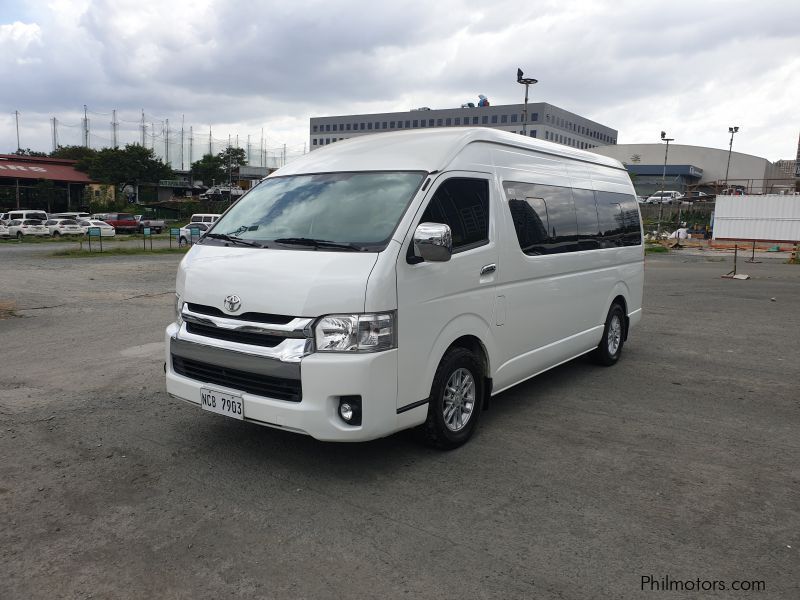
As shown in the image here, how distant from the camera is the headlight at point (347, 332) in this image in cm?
394

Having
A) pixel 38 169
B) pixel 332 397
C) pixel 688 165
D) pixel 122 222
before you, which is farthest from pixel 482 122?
pixel 332 397

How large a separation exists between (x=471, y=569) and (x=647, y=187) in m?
103

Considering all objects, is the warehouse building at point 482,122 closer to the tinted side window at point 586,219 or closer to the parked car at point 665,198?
the parked car at point 665,198

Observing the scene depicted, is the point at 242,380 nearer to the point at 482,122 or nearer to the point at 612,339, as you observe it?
the point at 612,339

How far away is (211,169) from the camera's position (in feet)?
314

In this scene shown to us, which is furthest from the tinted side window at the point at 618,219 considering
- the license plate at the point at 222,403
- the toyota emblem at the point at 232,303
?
the license plate at the point at 222,403

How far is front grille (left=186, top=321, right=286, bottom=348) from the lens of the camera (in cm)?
408

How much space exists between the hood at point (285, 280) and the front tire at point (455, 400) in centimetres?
101

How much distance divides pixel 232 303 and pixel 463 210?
187cm

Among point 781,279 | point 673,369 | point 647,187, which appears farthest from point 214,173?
point 673,369

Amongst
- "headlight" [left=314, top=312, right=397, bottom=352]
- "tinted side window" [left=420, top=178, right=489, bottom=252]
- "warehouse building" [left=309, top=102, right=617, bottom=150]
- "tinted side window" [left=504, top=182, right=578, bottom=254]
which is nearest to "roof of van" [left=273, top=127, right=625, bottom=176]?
"tinted side window" [left=420, top=178, right=489, bottom=252]

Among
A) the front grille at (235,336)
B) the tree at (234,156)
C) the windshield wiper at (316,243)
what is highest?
the tree at (234,156)

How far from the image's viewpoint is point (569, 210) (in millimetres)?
6391
